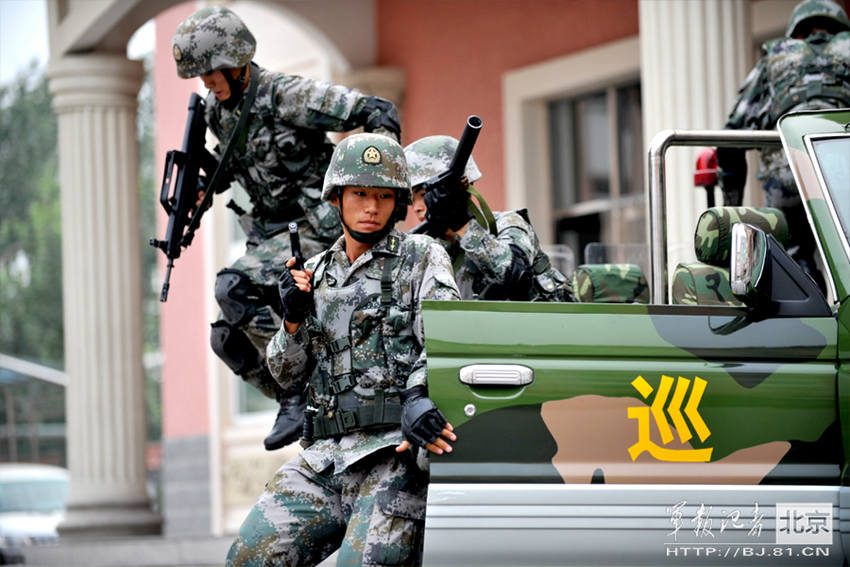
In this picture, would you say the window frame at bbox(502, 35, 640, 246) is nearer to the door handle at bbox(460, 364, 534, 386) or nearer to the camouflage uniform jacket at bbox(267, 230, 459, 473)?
the camouflage uniform jacket at bbox(267, 230, 459, 473)

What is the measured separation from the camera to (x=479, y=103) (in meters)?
13.1

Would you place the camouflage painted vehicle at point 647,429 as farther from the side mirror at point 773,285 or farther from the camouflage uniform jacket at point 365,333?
the camouflage uniform jacket at point 365,333

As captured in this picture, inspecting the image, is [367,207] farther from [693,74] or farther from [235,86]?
[693,74]

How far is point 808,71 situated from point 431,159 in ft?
6.37

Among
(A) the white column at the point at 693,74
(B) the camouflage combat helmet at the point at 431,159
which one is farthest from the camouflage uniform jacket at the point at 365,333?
(A) the white column at the point at 693,74

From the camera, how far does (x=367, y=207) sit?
15.0 feet

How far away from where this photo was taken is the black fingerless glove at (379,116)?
591 cm

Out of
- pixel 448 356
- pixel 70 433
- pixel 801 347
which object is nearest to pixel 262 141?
pixel 448 356

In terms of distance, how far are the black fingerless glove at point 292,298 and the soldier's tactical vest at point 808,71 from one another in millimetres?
2953

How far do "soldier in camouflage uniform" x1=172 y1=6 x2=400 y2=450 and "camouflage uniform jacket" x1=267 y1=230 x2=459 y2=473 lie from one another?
1.35 meters

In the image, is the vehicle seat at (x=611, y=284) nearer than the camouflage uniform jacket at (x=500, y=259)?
No

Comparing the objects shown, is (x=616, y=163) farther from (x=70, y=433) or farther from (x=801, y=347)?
(x=801, y=347)

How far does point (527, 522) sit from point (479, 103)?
30.9 ft

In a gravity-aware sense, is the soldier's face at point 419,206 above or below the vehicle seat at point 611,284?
above
